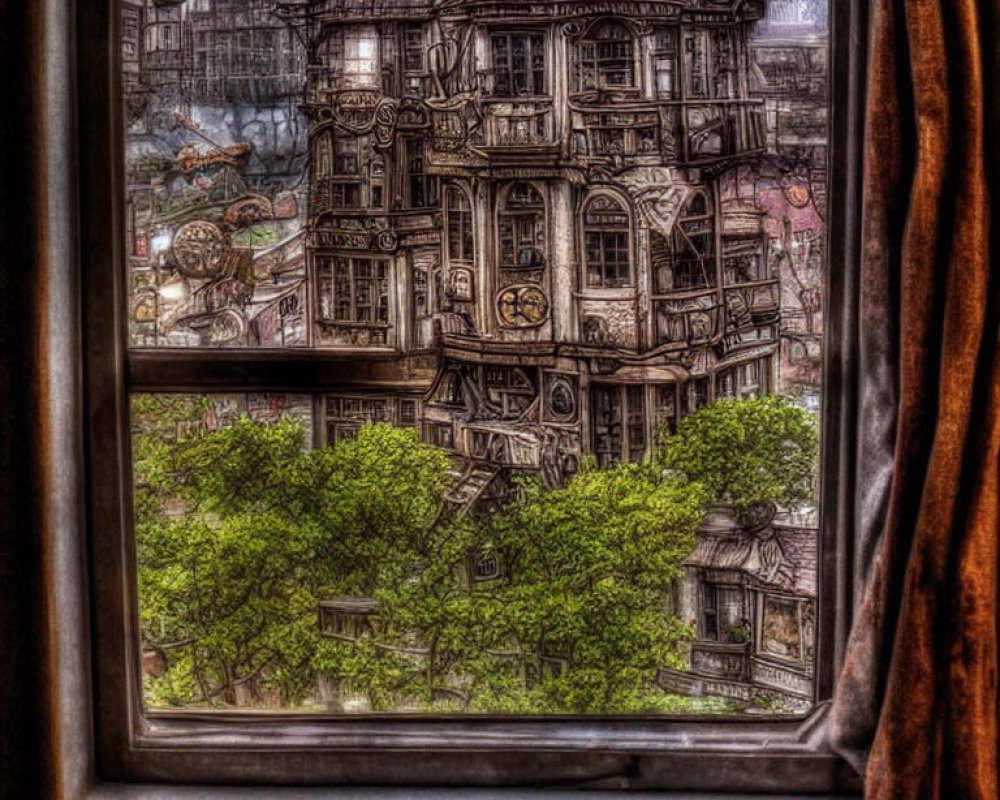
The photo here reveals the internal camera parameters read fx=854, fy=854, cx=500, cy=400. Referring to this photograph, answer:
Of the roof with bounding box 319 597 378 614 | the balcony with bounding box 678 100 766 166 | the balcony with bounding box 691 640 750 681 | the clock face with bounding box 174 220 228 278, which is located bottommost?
the balcony with bounding box 691 640 750 681

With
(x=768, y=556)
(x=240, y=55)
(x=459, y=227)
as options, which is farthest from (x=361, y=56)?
(x=768, y=556)

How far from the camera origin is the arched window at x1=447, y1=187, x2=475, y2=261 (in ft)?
4.32

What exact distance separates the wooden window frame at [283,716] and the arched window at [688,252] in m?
0.18

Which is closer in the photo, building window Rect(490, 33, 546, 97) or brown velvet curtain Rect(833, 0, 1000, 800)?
brown velvet curtain Rect(833, 0, 1000, 800)

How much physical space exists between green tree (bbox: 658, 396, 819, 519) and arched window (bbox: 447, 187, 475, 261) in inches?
17.0

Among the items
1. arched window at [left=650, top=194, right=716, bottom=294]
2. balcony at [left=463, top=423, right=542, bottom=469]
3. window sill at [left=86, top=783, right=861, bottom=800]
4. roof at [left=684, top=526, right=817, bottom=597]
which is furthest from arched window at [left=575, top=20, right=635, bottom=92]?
window sill at [left=86, top=783, right=861, bottom=800]

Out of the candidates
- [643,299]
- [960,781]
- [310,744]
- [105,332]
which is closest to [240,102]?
[105,332]

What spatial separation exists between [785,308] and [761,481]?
0.88 feet

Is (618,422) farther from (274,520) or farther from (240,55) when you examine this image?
(240,55)

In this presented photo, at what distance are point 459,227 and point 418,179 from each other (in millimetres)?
96

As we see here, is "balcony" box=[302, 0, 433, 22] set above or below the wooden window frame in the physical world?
above

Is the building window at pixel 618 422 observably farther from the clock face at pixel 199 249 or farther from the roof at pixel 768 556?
the clock face at pixel 199 249

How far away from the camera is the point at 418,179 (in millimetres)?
1313

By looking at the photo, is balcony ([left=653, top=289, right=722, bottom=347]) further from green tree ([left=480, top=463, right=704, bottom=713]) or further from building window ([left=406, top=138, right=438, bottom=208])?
building window ([left=406, top=138, right=438, bottom=208])
